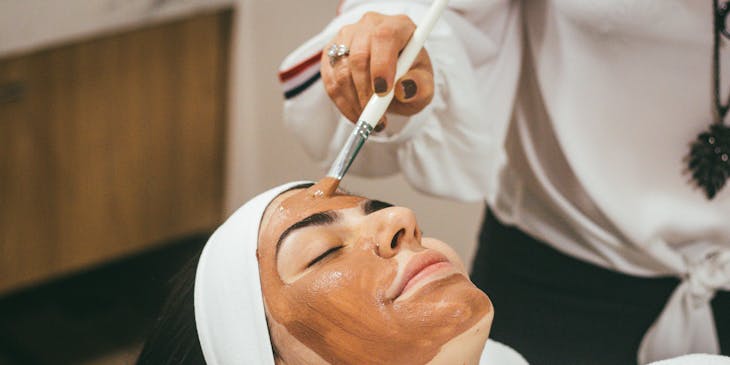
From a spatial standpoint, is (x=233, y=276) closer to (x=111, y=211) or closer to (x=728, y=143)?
(x=728, y=143)

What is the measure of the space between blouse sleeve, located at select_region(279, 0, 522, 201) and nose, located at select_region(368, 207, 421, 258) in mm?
237

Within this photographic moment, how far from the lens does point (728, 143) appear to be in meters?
1.10

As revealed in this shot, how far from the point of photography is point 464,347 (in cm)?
85

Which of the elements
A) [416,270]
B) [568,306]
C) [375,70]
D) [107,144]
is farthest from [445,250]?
[107,144]

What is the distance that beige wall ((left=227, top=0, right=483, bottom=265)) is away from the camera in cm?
227

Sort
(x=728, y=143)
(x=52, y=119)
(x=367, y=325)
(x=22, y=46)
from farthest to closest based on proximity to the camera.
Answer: (x=52, y=119)
(x=22, y=46)
(x=728, y=143)
(x=367, y=325)

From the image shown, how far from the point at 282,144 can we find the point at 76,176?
55cm

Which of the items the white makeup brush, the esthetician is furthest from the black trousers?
the white makeup brush

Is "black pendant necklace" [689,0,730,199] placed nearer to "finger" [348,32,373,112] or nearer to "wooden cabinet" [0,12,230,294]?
"finger" [348,32,373,112]

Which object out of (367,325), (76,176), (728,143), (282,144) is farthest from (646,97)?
(76,176)

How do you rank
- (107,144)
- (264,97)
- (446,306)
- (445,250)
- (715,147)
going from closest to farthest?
1. (446,306)
2. (445,250)
3. (715,147)
4. (107,144)
5. (264,97)

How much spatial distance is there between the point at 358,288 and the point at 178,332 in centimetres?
20

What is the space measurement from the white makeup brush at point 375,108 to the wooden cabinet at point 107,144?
1.57m

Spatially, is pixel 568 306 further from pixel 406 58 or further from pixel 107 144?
pixel 107 144
